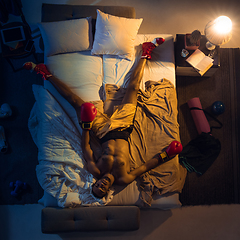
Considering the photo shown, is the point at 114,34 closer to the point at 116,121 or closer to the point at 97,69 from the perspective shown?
the point at 97,69

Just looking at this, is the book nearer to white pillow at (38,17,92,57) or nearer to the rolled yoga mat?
the rolled yoga mat

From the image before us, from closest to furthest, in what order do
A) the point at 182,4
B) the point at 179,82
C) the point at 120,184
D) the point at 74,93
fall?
1. the point at 120,184
2. the point at 74,93
3. the point at 179,82
4. the point at 182,4

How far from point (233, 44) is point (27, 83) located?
11.3ft

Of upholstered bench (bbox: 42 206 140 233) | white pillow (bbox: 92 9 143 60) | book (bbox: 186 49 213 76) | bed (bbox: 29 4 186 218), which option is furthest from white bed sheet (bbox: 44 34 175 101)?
upholstered bench (bbox: 42 206 140 233)

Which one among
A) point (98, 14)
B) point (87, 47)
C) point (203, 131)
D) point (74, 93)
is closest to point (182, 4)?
point (98, 14)

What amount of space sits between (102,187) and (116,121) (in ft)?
2.51

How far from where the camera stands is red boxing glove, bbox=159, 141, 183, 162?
7.13 feet

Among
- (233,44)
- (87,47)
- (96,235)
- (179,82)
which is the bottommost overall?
(96,235)

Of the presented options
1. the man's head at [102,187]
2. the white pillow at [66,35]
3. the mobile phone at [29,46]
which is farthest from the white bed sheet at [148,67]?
the man's head at [102,187]

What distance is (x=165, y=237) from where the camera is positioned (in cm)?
256

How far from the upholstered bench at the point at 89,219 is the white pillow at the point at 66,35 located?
203 centimetres

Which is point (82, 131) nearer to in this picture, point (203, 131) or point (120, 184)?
point (120, 184)

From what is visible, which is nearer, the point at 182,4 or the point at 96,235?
the point at 96,235

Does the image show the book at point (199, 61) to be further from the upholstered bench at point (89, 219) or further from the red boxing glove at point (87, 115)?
the upholstered bench at point (89, 219)
